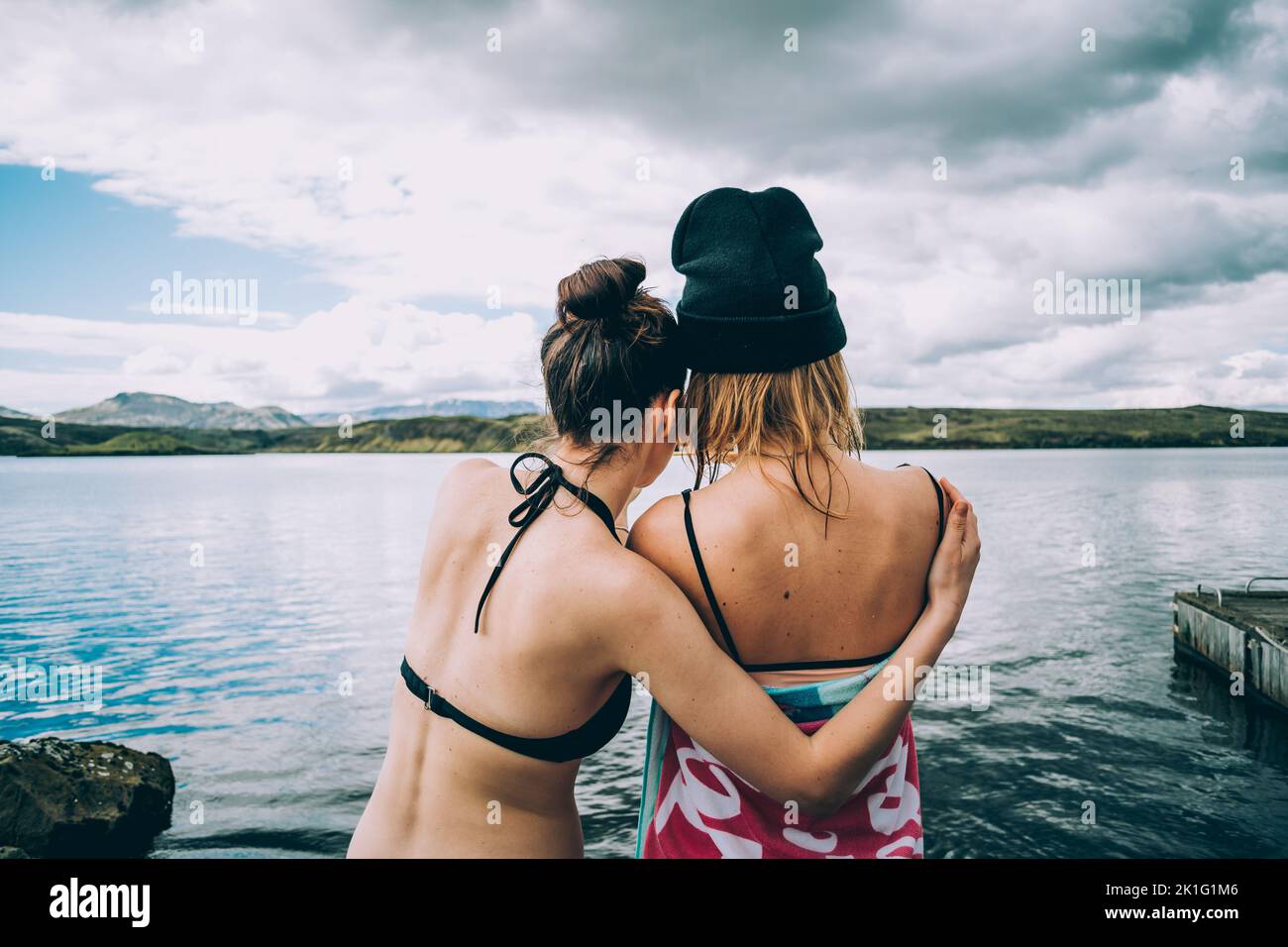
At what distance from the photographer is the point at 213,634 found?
32.8 metres

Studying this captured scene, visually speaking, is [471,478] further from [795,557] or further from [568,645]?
[795,557]

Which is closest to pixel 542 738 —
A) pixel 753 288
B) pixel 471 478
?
pixel 471 478

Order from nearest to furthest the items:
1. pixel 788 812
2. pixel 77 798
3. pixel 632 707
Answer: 1. pixel 788 812
2. pixel 77 798
3. pixel 632 707

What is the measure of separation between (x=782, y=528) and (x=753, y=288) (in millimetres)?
746

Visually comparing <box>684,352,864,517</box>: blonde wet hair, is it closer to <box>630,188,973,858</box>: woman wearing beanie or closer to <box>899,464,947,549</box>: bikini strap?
<box>630,188,973,858</box>: woman wearing beanie

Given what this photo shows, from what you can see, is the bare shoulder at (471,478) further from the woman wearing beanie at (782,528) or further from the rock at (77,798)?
the rock at (77,798)

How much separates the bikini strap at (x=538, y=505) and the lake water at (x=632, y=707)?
41.6ft

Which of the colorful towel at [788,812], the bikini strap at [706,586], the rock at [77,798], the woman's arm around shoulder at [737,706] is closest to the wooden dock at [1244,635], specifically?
the colorful towel at [788,812]

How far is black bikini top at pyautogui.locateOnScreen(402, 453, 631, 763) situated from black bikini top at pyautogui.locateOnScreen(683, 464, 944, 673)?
0.26 metres

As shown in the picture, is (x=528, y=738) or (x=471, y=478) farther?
(x=471, y=478)

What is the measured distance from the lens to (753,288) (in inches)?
101

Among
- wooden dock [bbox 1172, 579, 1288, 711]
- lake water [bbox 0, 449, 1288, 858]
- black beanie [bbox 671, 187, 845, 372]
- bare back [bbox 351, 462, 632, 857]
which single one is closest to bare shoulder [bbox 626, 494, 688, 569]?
bare back [bbox 351, 462, 632, 857]
